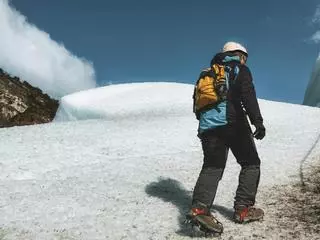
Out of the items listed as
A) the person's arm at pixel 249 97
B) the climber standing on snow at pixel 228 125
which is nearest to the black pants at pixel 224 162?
the climber standing on snow at pixel 228 125

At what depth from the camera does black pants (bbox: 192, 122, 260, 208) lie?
643 centimetres

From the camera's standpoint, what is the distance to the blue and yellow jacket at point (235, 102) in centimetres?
639

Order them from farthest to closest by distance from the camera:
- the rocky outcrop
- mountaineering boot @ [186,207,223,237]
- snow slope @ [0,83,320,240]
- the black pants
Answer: the rocky outcrop
snow slope @ [0,83,320,240]
the black pants
mountaineering boot @ [186,207,223,237]

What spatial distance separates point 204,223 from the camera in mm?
6070

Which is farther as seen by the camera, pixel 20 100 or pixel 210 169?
pixel 20 100

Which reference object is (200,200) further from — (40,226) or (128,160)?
(128,160)

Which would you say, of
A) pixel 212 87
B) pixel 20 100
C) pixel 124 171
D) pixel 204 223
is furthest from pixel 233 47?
pixel 20 100

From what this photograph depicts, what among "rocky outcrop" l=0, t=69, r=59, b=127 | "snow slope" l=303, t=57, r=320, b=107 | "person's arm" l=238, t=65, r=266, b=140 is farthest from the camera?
"rocky outcrop" l=0, t=69, r=59, b=127

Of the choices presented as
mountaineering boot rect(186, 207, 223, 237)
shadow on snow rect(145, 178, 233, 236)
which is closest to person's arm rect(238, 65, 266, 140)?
mountaineering boot rect(186, 207, 223, 237)

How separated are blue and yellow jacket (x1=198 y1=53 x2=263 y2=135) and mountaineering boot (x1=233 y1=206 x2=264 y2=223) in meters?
1.12

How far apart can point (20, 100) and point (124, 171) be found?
60775mm

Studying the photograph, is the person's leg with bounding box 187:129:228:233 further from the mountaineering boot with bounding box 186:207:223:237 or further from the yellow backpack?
the yellow backpack

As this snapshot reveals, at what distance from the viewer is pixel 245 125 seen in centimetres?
658

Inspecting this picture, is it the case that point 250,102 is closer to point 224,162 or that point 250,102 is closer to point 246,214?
point 224,162
